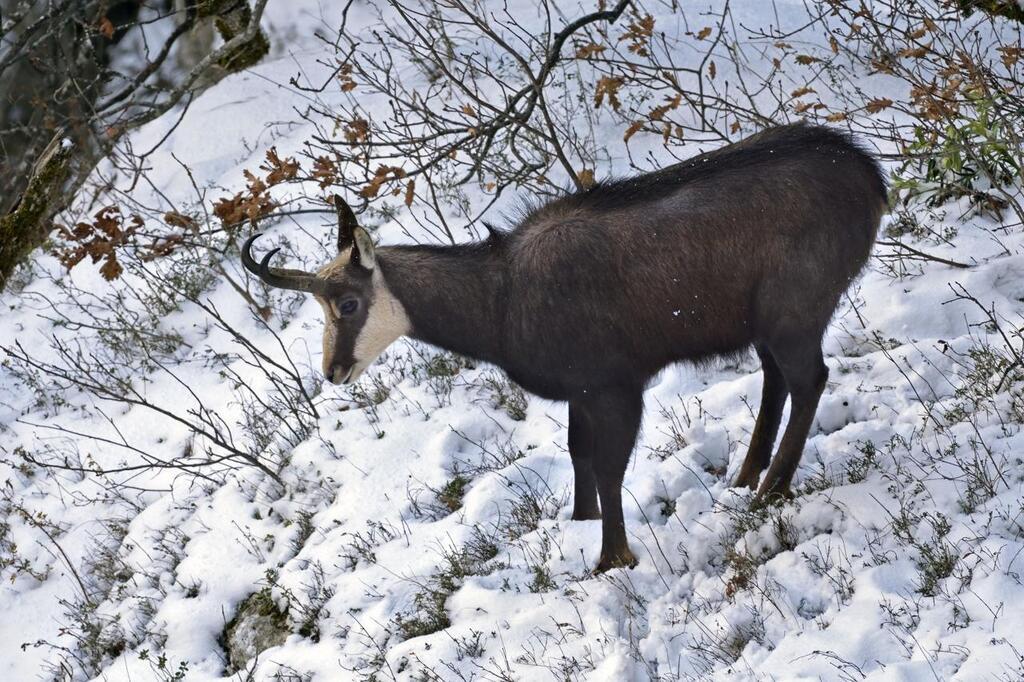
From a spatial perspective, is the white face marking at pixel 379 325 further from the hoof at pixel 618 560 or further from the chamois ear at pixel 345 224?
the hoof at pixel 618 560

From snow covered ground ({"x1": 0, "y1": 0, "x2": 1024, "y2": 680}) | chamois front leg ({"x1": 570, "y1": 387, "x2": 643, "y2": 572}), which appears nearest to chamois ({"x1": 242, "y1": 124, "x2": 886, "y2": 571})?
chamois front leg ({"x1": 570, "y1": 387, "x2": 643, "y2": 572})

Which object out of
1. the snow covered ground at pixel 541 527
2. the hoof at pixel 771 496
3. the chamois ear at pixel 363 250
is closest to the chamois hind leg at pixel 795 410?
the hoof at pixel 771 496

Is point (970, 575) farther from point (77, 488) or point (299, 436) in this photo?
point (77, 488)

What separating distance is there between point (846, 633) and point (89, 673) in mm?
4650

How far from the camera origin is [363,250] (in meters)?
5.39

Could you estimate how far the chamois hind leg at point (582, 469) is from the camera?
5750 millimetres

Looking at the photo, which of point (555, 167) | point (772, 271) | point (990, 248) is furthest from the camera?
point (555, 167)

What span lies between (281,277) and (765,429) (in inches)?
108

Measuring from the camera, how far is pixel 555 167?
9.24m

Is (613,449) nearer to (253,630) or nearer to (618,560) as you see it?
(618,560)

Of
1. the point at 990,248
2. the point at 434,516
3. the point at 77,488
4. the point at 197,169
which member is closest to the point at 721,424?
the point at 434,516

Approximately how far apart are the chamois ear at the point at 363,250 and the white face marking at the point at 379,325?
10 cm

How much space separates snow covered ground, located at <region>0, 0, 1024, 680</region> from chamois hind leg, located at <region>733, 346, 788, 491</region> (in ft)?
0.50

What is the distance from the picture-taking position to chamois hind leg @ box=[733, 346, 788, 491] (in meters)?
5.74
